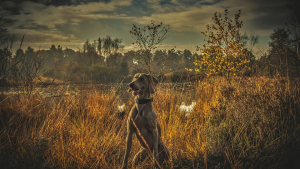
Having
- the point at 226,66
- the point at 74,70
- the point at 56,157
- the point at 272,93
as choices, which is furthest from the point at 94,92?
the point at 74,70

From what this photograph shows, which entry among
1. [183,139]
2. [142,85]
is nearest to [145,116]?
[142,85]

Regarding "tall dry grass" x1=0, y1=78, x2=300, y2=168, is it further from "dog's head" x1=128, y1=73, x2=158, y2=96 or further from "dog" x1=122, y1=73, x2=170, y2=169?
"dog's head" x1=128, y1=73, x2=158, y2=96

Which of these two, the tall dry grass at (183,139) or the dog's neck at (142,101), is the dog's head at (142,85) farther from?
the tall dry grass at (183,139)

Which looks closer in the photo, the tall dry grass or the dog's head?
the dog's head

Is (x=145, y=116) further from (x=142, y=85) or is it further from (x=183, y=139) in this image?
(x=183, y=139)

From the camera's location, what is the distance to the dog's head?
1910 mm

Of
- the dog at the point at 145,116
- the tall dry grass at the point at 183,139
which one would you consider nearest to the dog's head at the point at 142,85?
the dog at the point at 145,116

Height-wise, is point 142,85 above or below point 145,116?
above

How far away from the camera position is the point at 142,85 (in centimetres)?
198

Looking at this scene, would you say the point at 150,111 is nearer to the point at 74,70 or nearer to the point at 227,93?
the point at 227,93

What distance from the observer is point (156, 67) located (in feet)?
22.0

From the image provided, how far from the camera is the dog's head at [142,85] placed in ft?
6.27

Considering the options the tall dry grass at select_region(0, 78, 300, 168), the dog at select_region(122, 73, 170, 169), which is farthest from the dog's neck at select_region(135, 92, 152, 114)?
the tall dry grass at select_region(0, 78, 300, 168)

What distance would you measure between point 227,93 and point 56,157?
4549 millimetres
